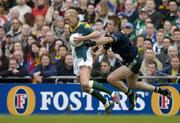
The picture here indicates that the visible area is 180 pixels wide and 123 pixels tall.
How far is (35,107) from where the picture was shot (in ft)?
68.2

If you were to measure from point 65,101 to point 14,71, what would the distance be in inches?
63.4

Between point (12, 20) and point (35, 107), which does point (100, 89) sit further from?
point (12, 20)

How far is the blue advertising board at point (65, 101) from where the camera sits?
20359mm

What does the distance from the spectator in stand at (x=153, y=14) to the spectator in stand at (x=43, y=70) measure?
10.0 ft

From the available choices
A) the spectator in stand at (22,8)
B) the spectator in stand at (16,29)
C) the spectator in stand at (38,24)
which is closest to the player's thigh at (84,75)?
the spectator in stand at (38,24)

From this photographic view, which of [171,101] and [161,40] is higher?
[161,40]

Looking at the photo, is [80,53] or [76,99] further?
[76,99]

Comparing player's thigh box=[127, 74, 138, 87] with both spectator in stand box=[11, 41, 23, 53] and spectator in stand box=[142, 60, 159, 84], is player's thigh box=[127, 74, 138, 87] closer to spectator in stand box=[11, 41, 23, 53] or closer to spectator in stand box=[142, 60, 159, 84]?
spectator in stand box=[142, 60, 159, 84]

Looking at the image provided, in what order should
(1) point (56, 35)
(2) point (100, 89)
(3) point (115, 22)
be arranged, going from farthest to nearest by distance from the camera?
1. (1) point (56, 35)
2. (3) point (115, 22)
3. (2) point (100, 89)

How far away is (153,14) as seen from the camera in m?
Answer: 22.6

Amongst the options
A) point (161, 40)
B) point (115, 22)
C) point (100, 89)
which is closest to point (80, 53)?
point (100, 89)

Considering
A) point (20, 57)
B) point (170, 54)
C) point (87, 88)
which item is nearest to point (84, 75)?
point (87, 88)

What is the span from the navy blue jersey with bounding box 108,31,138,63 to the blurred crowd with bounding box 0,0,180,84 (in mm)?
2476

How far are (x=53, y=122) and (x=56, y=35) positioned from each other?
312 inches
